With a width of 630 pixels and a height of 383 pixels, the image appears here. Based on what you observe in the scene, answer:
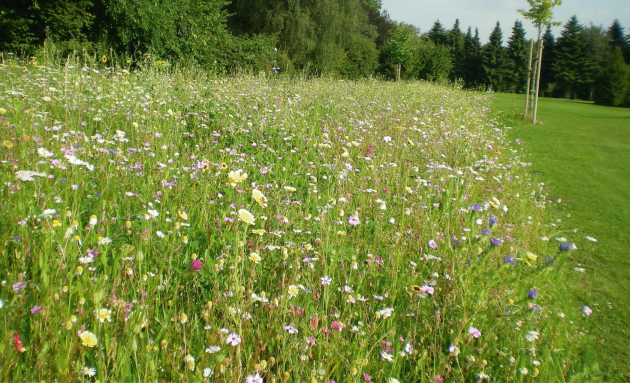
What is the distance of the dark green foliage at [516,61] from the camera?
164ft

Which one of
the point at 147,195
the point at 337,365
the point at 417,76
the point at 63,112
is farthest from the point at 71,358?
the point at 417,76

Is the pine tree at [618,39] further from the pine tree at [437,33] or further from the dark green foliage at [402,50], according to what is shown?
the dark green foliage at [402,50]

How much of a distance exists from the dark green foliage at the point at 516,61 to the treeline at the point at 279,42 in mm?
128

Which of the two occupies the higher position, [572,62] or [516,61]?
[516,61]

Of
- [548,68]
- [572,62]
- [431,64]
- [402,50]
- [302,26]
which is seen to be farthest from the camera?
[548,68]

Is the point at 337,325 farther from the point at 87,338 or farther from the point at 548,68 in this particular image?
the point at 548,68

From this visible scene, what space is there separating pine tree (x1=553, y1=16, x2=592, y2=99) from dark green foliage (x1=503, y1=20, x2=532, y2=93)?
4188 mm

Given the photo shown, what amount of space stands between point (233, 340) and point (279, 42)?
23.4 m

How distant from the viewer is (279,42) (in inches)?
906

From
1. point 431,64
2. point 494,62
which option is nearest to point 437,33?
point 494,62

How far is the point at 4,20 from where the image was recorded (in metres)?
10.9

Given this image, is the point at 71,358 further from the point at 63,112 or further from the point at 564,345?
the point at 63,112

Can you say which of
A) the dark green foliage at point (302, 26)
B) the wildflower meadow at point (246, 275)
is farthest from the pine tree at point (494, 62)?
the wildflower meadow at point (246, 275)

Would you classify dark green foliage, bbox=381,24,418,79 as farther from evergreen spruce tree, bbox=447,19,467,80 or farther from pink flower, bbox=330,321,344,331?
pink flower, bbox=330,321,344,331
